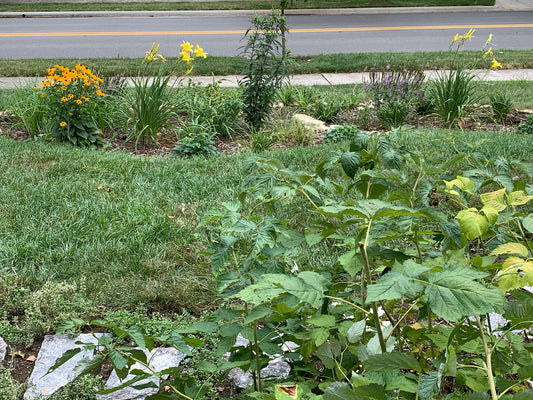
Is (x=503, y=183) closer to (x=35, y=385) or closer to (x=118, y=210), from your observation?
(x=35, y=385)

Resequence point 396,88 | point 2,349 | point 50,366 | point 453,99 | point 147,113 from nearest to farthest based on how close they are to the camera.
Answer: point 50,366 < point 2,349 < point 147,113 < point 453,99 < point 396,88

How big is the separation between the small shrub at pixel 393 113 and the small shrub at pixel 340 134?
2.08 feet

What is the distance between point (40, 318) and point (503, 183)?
2.37 meters

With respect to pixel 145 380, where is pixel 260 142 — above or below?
above

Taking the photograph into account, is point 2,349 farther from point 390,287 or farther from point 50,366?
point 390,287

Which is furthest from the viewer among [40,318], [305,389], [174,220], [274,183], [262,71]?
[262,71]

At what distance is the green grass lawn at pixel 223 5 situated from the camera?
1830cm

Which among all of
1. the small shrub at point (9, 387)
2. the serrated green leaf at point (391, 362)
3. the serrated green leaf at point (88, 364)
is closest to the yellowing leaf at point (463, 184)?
the serrated green leaf at point (391, 362)

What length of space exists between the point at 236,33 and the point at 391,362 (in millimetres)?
13906

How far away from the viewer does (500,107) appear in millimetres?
6840

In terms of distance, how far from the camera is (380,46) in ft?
42.3

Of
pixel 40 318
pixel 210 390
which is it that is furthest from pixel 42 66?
pixel 210 390

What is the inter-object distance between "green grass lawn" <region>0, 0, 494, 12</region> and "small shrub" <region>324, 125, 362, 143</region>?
43.8ft

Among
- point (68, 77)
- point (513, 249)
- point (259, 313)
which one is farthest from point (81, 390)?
point (68, 77)
